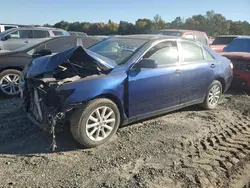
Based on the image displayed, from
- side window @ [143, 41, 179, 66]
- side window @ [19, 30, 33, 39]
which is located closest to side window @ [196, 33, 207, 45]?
side window @ [143, 41, 179, 66]

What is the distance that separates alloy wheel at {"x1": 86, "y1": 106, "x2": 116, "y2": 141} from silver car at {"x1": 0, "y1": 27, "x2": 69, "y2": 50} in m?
8.90

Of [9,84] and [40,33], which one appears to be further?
[40,33]

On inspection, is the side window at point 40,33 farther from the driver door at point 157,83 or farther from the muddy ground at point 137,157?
the driver door at point 157,83

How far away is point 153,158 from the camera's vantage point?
3750mm

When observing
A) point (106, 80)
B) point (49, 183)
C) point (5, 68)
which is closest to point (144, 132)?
point (106, 80)

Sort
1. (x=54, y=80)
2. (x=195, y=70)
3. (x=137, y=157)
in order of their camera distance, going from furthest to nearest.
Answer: (x=195, y=70) → (x=54, y=80) → (x=137, y=157)

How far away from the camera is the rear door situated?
202 inches

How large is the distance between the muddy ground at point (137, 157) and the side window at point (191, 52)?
1.21m

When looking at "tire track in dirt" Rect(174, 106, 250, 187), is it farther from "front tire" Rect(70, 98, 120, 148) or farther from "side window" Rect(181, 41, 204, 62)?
"side window" Rect(181, 41, 204, 62)

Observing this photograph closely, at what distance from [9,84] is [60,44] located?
1.76 meters

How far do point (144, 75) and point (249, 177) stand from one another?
2076 millimetres

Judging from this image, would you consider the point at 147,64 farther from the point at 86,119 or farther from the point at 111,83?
the point at 86,119

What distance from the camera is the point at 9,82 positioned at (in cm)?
628

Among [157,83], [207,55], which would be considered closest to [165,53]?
[157,83]
